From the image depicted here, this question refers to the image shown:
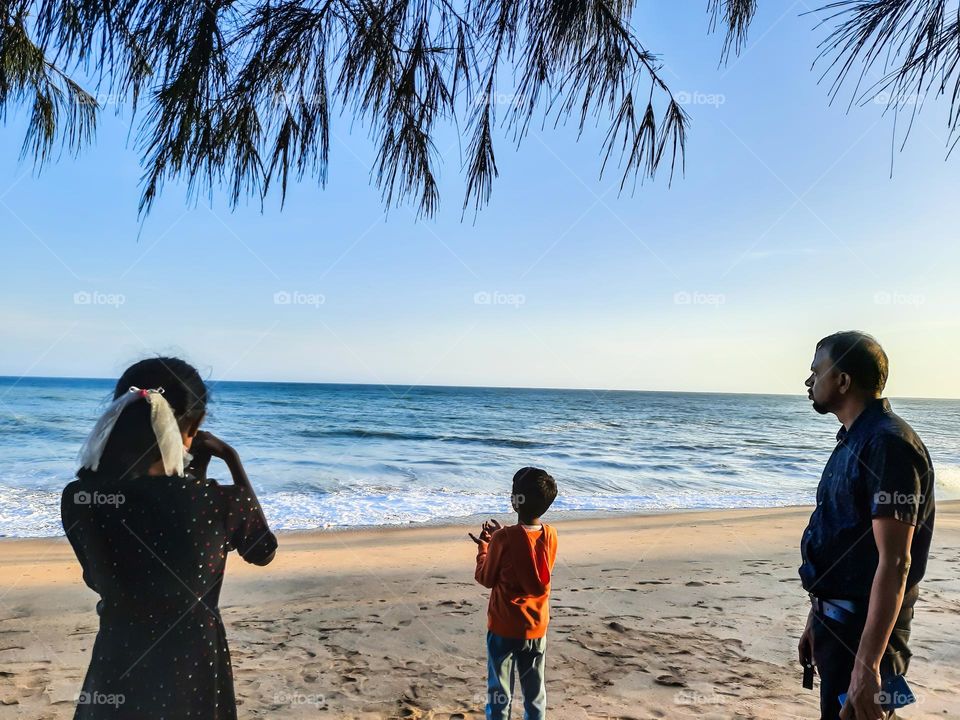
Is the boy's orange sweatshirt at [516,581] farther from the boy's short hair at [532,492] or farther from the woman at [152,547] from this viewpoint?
the woman at [152,547]

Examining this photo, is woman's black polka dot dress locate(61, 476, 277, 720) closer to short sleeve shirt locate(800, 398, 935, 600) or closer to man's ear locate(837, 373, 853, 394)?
short sleeve shirt locate(800, 398, 935, 600)

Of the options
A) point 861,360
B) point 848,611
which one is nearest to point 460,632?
point 848,611

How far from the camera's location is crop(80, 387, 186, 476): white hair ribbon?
5.09 ft

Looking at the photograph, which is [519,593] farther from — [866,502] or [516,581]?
[866,502]

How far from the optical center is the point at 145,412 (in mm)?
1563

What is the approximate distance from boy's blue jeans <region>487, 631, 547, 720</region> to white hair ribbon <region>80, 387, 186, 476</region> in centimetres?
163

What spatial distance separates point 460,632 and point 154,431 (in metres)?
3.70

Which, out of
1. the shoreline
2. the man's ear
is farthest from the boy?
the shoreline

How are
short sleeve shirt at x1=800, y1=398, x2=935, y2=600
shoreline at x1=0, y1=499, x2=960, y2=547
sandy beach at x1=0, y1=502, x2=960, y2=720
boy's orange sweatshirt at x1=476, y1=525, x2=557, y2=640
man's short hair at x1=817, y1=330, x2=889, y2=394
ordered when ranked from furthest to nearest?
shoreline at x1=0, y1=499, x2=960, y2=547
sandy beach at x1=0, y1=502, x2=960, y2=720
boy's orange sweatshirt at x1=476, y1=525, x2=557, y2=640
man's short hair at x1=817, y1=330, x2=889, y2=394
short sleeve shirt at x1=800, y1=398, x2=935, y2=600

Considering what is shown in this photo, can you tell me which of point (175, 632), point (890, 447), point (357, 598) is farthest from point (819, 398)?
point (357, 598)

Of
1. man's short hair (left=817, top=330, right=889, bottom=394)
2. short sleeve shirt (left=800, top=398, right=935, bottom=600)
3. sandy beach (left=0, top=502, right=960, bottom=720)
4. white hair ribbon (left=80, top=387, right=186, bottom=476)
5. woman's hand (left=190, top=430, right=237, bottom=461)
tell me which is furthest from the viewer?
sandy beach (left=0, top=502, right=960, bottom=720)

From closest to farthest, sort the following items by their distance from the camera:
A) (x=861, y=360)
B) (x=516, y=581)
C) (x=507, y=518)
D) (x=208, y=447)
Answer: (x=208, y=447)
(x=861, y=360)
(x=516, y=581)
(x=507, y=518)

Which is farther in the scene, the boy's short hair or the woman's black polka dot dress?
the boy's short hair

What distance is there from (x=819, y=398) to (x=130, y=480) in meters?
1.95
